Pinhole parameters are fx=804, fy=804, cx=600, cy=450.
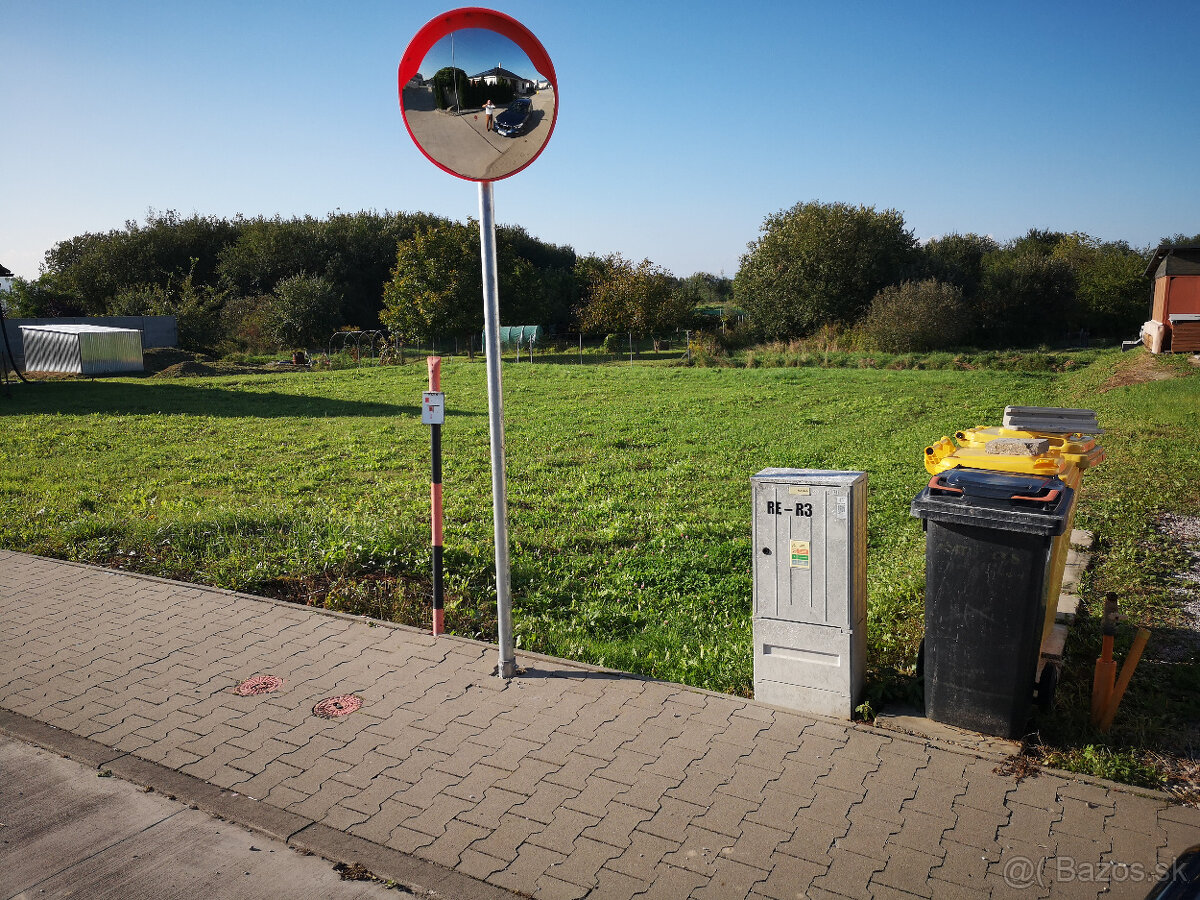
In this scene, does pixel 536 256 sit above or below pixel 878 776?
above

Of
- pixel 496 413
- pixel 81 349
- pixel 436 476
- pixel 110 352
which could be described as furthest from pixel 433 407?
pixel 110 352

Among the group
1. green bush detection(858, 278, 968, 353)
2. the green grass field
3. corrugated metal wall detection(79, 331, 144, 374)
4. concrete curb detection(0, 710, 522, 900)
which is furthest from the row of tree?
concrete curb detection(0, 710, 522, 900)

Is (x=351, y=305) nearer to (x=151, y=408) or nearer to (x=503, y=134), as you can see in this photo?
(x=151, y=408)

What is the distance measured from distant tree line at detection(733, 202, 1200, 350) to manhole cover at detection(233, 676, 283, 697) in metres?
34.2

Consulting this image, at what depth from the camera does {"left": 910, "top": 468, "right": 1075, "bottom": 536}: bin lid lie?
12.0 feet

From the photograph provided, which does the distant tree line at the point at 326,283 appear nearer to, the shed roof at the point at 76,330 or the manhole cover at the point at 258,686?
the shed roof at the point at 76,330

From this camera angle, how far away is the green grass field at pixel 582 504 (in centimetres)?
538

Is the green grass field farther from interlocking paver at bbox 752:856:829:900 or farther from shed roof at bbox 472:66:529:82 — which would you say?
shed roof at bbox 472:66:529:82

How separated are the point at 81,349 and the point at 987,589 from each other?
97.4 feet

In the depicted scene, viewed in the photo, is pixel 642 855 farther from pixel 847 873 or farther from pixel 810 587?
pixel 810 587

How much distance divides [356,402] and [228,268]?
36946 millimetres

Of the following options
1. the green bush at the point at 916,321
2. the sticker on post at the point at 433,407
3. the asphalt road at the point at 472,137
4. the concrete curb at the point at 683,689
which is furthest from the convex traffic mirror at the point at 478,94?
the green bush at the point at 916,321

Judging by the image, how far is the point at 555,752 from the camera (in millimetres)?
3934

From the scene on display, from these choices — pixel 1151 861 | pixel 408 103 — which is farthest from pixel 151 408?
pixel 1151 861
